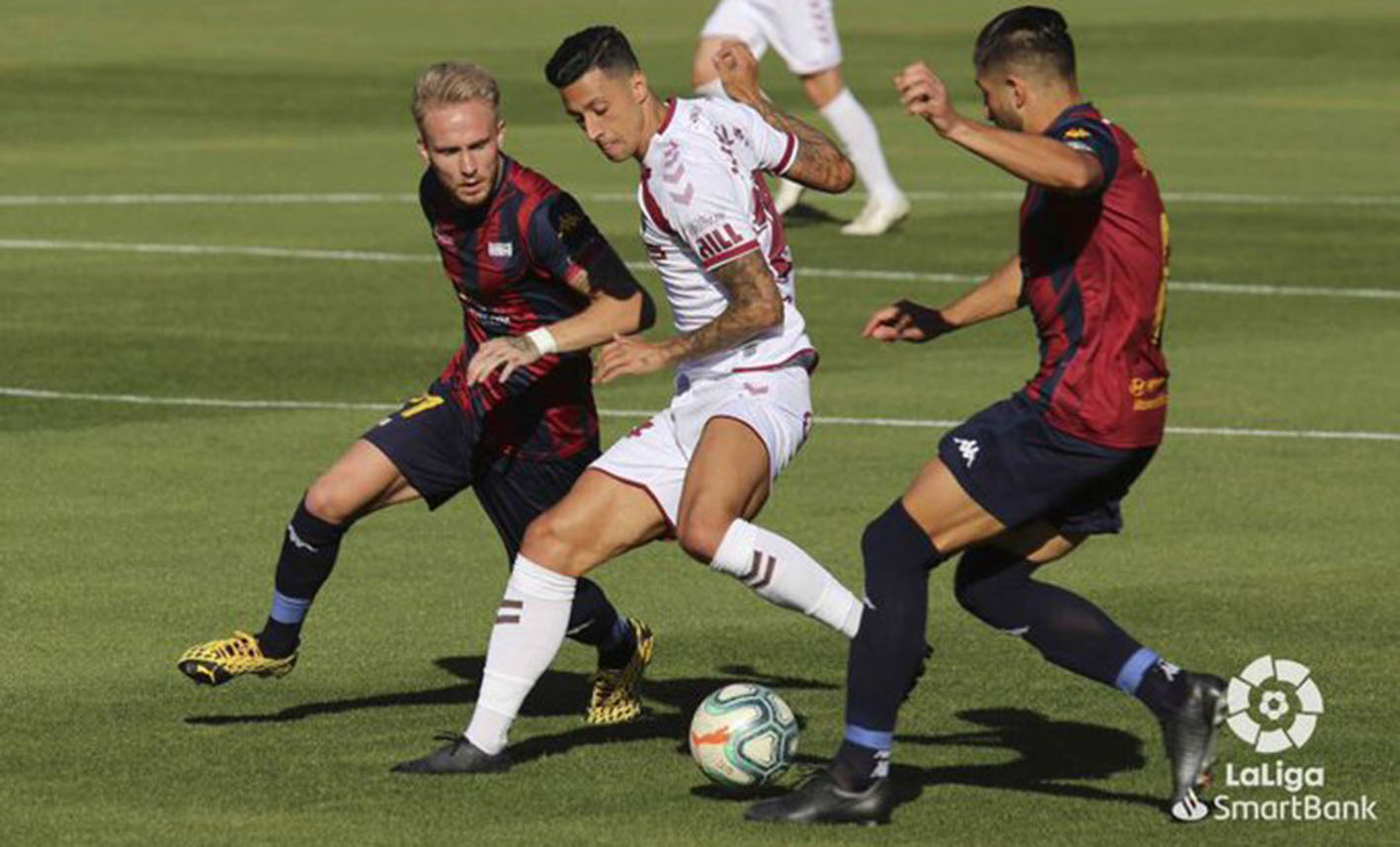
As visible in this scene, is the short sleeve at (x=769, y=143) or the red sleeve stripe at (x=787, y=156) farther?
the red sleeve stripe at (x=787, y=156)

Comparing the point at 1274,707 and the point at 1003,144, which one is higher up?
the point at 1003,144

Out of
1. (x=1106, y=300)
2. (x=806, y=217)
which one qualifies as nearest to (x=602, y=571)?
(x=1106, y=300)

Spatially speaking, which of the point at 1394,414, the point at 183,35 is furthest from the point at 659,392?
the point at 183,35

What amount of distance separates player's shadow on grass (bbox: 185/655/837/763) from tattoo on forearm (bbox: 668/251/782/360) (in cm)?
144

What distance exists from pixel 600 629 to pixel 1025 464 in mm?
2224

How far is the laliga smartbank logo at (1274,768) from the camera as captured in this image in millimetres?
9641

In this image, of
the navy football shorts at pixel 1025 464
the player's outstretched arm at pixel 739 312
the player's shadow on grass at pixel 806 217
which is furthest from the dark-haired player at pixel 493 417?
the player's shadow on grass at pixel 806 217

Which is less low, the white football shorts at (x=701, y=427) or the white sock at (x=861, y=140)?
the white sock at (x=861, y=140)

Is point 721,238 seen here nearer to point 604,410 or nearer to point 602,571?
point 602,571

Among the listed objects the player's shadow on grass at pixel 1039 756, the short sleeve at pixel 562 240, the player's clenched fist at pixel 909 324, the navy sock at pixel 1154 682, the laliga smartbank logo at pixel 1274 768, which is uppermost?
the short sleeve at pixel 562 240

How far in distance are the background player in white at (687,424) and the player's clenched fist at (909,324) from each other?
315 mm

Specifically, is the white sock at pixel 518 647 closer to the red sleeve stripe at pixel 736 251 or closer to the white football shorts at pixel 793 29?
the red sleeve stripe at pixel 736 251

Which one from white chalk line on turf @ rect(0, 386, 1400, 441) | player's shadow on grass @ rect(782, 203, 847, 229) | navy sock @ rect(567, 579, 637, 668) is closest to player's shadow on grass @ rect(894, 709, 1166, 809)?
navy sock @ rect(567, 579, 637, 668)

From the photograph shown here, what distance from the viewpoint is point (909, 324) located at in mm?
10219
